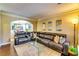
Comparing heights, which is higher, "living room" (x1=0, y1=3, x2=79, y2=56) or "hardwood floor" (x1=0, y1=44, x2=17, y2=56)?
"living room" (x1=0, y1=3, x2=79, y2=56)

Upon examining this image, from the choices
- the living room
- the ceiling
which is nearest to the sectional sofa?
the living room

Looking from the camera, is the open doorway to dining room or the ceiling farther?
the open doorway to dining room

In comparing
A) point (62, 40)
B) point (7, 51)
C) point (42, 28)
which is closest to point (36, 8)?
point (42, 28)

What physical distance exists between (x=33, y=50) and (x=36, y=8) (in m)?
0.83

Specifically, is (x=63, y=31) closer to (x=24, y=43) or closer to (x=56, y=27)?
(x=56, y=27)

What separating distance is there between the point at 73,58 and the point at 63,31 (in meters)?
0.56

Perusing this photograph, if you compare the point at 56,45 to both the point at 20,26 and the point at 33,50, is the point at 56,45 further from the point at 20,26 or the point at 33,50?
the point at 20,26

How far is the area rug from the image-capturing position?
2057 millimetres

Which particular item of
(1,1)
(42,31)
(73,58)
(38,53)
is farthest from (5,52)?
(73,58)

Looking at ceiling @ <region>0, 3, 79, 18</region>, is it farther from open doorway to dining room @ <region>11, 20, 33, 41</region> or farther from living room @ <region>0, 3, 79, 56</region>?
open doorway to dining room @ <region>11, 20, 33, 41</region>

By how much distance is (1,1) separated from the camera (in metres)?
1.95

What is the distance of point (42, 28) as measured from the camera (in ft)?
7.06

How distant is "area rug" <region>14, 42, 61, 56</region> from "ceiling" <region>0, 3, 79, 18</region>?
0.61 metres

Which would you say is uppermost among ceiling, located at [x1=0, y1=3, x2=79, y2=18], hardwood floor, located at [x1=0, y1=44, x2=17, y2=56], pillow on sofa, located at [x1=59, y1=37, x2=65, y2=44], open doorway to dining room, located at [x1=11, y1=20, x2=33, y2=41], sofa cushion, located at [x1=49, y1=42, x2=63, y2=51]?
ceiling, located at [x1=0, y1=3, x2=79, y2=18]
